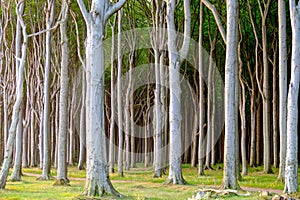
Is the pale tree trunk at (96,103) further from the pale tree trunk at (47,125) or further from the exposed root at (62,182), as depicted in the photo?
the pale tree trunk at (47,125)

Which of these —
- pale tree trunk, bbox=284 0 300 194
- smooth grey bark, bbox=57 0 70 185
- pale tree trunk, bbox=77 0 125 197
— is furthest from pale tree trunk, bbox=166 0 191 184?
pale tree trunk, bbox=284 0 300 194

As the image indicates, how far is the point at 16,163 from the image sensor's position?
1902 centimetres

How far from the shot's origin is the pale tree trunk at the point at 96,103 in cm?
1295

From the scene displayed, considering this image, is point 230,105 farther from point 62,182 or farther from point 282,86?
point 62,182

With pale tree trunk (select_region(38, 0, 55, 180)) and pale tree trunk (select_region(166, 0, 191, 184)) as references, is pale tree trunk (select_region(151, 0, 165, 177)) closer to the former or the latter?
pale tree trunk (select_region(166, 0, 191, 184))

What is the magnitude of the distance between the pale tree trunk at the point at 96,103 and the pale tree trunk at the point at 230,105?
3661mm

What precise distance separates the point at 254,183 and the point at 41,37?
1513 centimetres

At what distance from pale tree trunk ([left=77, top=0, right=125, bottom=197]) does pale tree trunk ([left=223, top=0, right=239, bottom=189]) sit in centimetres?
366

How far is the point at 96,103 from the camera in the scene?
528 inches

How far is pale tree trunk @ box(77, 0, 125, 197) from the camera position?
13.0m

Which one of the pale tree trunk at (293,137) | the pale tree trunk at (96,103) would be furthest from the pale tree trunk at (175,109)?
the pale tree trunk at (293,137)

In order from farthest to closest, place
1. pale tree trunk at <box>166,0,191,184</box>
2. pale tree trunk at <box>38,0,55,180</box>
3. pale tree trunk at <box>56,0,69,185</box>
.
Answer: pale tree trunk at <box>38,0,55,180</box>, pale tree trunk at <box>166,0,191,184</box>, pale tree trunk at <box>56,0,69,185</box>

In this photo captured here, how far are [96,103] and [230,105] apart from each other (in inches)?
164

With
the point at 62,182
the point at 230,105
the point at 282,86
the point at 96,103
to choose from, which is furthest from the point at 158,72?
the point at 96,103
